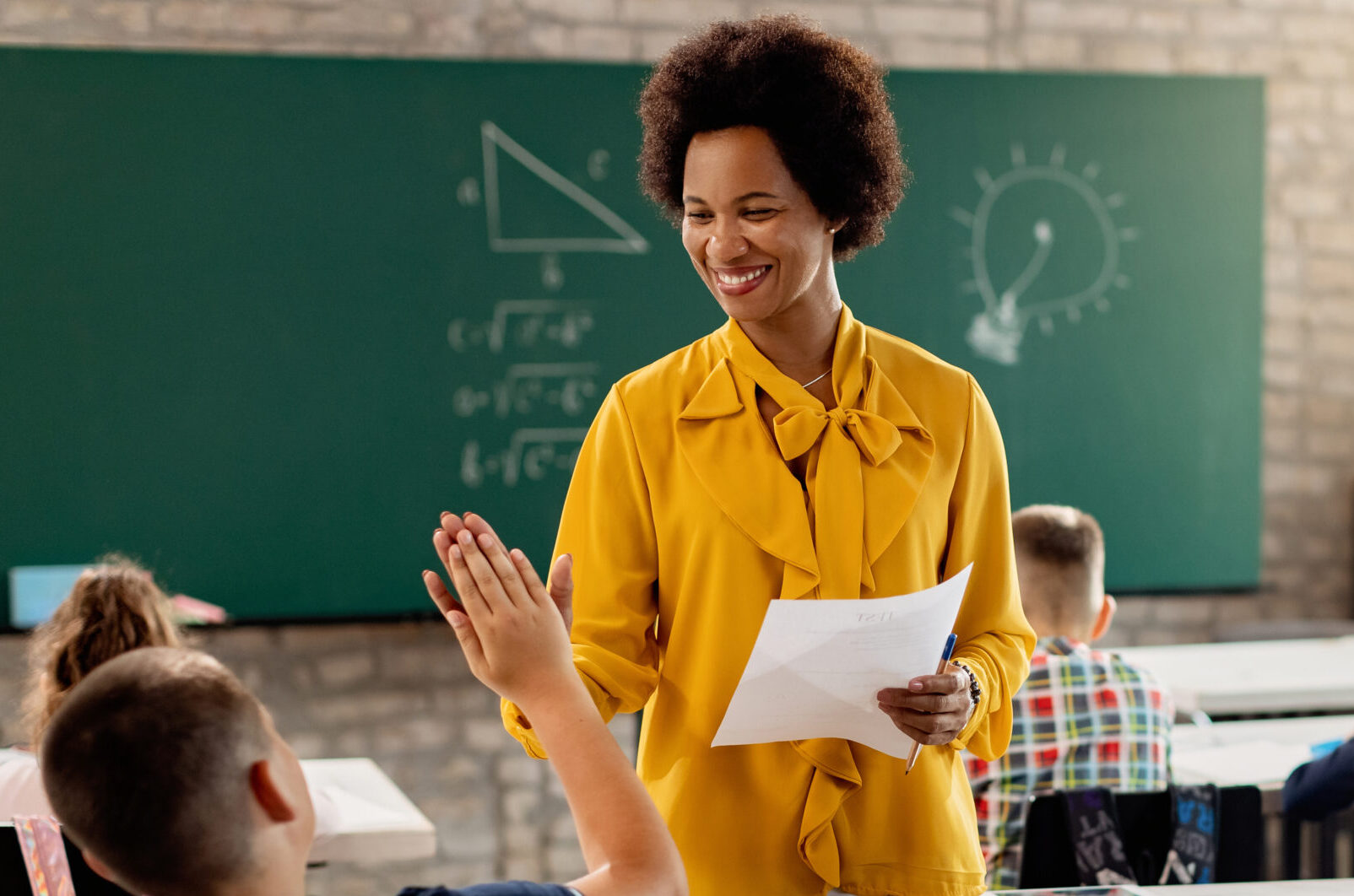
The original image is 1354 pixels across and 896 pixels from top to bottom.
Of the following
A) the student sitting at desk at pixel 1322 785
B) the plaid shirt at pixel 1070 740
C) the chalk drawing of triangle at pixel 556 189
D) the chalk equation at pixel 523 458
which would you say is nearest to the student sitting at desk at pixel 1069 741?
the plaid shirt at pixel 1070 740

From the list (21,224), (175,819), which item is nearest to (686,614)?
(175,819)

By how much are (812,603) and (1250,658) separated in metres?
3.11

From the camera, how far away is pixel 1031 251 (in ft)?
14.6

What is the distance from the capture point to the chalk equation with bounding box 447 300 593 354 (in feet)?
13.2

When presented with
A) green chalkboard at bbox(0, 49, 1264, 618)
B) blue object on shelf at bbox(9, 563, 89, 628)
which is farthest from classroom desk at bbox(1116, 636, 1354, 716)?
blue object on shelf at bbox(9, 563, 89, 628)

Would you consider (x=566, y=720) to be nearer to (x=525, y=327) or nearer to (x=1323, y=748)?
(x=1323, y=748)

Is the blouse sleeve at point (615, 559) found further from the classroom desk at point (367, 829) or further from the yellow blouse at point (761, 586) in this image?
the classroom desk at point (367, 829)

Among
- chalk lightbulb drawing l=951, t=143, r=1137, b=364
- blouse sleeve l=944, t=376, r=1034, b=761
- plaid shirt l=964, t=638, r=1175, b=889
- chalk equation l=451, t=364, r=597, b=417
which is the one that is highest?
chalk lightbulb drawing l=951, t=143, r=1137, b=364

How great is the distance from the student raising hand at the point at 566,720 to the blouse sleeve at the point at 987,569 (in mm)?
543

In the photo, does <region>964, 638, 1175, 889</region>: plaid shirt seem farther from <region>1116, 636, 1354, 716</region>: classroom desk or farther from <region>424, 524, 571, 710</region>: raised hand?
<region>424, 524, 571, 710</region>: raised hand

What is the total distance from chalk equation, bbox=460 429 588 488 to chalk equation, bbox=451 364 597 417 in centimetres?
7

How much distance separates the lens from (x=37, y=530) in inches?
147

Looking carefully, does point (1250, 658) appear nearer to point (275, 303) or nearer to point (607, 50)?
point (607, 50)

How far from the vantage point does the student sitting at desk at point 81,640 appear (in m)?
2.29
